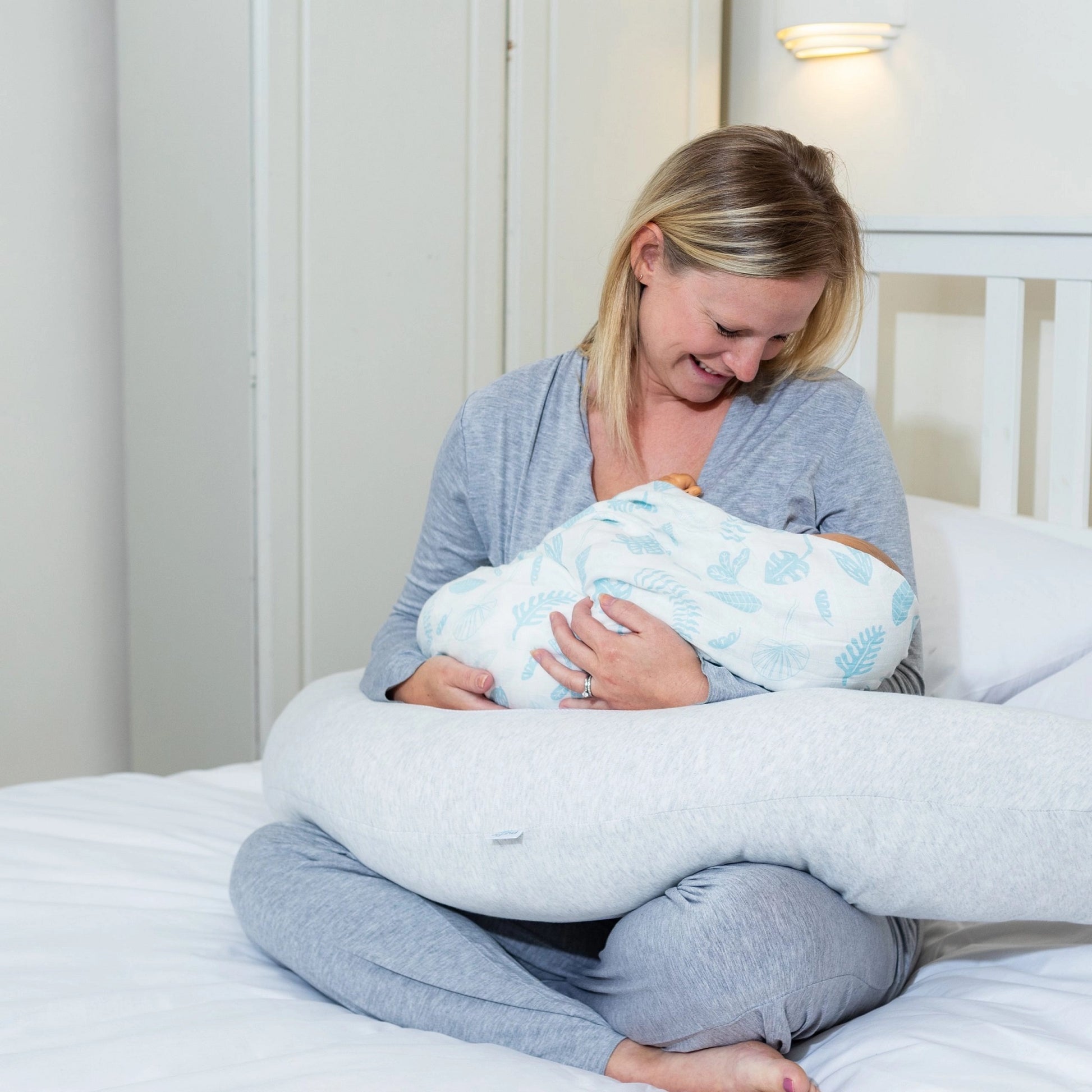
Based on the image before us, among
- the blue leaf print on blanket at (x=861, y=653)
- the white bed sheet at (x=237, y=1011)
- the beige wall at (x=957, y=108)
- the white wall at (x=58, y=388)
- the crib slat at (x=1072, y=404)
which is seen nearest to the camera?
the white bed sheet at (x=237, y=1011)

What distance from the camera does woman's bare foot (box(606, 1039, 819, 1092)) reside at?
839 millimetres

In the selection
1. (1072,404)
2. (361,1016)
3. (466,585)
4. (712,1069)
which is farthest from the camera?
(1072,404)

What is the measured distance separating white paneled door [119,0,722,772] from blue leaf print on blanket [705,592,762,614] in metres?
1.08

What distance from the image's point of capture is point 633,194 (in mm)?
2301

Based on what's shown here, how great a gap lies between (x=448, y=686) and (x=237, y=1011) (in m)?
0.34

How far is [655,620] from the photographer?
107cm

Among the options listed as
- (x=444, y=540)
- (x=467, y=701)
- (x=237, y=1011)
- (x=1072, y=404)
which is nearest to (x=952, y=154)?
(x=1072, y=404)

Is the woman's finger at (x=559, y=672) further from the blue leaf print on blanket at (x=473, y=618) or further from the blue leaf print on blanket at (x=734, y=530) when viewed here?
the blue leaf print on blanket at (x=734, y=530)

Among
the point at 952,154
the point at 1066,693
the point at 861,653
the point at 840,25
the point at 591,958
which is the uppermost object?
the point at 840,25

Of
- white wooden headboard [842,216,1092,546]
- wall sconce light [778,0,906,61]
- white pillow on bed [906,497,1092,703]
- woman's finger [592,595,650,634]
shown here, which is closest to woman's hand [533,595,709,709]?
woman's finger [592,595,650,634]

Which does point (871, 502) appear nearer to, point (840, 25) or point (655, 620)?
point (655, 620)

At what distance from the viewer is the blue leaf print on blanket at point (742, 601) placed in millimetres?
1022

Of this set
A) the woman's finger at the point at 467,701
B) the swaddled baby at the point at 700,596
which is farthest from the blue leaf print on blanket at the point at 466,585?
the woman's finger at the point at 467,701

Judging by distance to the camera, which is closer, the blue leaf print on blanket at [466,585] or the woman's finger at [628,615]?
the woman's finger at [628,615]
